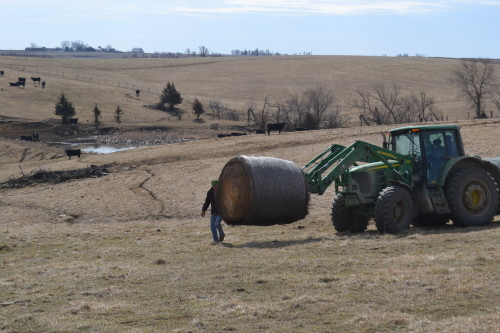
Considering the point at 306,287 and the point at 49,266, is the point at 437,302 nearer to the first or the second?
the point at 306,287

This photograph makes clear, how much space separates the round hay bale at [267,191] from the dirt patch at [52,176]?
19.4m

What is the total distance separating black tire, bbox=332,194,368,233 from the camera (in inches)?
771

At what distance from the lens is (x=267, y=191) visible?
57.4 feet

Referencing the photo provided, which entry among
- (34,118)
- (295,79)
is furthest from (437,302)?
(295,79)

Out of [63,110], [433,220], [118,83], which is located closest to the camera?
[433,220]

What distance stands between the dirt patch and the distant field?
39.6m

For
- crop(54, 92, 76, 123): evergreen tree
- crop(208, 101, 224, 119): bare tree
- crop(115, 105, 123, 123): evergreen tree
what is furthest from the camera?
crop(208, 101, 224, 119): bare tree

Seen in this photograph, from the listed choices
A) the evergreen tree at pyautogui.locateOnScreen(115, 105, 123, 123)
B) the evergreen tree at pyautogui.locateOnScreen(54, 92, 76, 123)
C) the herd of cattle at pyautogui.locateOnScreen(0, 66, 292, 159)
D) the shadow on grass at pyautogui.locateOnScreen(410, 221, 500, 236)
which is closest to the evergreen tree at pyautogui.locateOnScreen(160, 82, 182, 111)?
the evergreen tree at pyautogui.locateOnScreen(115, 105, 123, 123)

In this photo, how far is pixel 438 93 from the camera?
368 feet

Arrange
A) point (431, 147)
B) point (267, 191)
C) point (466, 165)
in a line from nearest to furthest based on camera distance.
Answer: point (267, 191) → point (431, 147) → point (466, 165)

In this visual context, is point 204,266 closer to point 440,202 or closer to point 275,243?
point 275,243

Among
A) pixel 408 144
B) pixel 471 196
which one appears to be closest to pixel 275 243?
pixel 408 144

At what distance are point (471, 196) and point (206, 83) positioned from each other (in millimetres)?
111703

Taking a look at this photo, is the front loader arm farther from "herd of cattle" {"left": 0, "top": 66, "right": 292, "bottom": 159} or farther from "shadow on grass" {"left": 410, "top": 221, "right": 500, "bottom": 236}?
"herd of cattle" {"left": 0, "top": 66, "right": 292, "bottom": 159}
